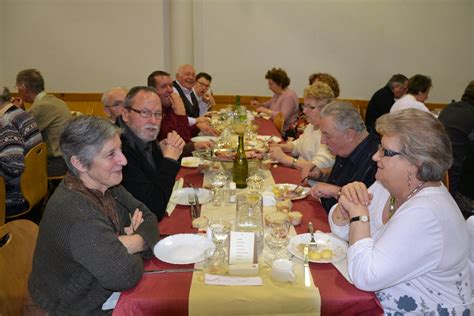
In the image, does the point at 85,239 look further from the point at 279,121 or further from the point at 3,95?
the point at 279,121

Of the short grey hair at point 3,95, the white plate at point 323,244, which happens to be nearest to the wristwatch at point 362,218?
the white plate at point 323,244

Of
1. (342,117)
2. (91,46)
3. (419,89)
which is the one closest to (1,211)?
(342,117)

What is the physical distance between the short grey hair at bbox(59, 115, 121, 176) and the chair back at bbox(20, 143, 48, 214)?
182cm

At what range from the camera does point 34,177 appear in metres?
3.42

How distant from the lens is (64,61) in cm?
767

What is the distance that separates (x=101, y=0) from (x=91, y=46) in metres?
0.78

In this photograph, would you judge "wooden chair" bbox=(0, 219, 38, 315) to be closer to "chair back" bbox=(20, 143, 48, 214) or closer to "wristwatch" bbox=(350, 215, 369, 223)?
"wristwatch" bbox=(350, 215, 369, 223)

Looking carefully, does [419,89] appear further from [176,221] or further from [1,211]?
[1,211]

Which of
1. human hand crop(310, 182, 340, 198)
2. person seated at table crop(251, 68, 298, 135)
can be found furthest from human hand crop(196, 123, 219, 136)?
human hand crop(310, 182, 340, 198)

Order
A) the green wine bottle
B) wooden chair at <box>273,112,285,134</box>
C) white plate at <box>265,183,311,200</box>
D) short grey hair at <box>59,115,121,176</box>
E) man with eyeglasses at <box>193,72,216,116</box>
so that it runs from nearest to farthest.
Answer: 1. short grey hair at <box>59,115,121,176</box>
2. white plate at <box>265,183,311,200</box>
3. the green wine bottle
4. wooden chair at <box>273,112,285,134</box>
5. man with eyeglasses at <box>193,72,216,116</box>

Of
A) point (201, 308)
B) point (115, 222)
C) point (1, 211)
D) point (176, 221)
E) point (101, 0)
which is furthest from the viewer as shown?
point (101, 0)

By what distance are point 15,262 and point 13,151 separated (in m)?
1.63

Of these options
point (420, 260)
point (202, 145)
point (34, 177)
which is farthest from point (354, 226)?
point (34, 177)

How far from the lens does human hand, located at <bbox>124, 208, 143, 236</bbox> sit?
1.89m
